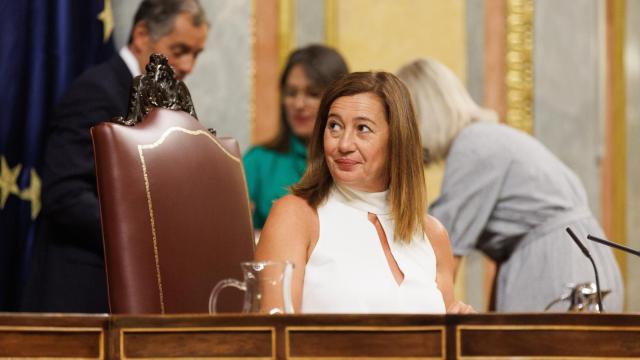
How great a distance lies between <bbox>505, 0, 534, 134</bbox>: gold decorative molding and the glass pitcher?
328cm

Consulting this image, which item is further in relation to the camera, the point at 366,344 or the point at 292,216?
the point at 292,216

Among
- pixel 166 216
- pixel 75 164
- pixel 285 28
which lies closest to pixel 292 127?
pixel 285 28

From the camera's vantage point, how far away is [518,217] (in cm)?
343

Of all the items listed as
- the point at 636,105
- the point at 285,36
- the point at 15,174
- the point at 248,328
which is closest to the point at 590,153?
the point at 636,105

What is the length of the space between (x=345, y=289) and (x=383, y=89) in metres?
0.45

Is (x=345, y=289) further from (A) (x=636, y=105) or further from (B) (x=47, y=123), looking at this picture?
(A) (x=636, y=105)

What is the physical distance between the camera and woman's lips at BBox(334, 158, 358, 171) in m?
2.24

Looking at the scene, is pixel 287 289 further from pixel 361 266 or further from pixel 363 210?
pixel 363 210

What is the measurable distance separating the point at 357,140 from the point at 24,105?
1904mm

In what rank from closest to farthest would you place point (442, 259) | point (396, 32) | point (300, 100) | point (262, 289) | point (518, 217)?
1. point (262, 289)
2. point (442, 259)
3. point (518, 217)
4. point (300, 100)
5. point (396, 32)

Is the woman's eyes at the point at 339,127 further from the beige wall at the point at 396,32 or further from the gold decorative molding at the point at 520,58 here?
the gold decorative molding at the point at 520,58

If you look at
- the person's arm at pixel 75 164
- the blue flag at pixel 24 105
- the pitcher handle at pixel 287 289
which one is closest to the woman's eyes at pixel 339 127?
the pitcher handle at pixel 287 289

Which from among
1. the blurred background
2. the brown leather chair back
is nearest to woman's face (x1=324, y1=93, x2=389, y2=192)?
the brown leather chair back

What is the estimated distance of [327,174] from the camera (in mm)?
2316
